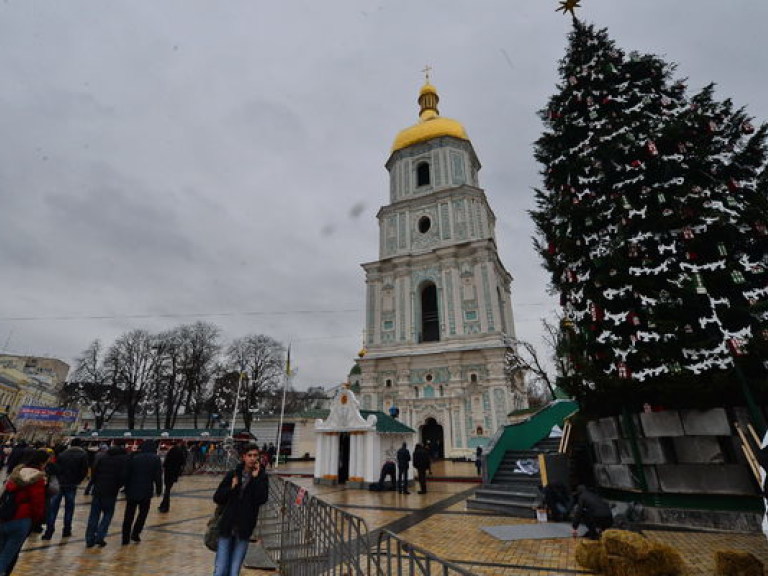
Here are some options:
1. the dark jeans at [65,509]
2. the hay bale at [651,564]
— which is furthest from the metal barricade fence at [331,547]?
the dark jeans at [65,509]

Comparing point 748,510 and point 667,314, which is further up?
point 667,314

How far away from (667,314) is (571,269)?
2.09m

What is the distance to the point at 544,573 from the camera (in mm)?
5070

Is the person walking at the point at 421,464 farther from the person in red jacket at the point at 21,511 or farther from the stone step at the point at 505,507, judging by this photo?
the person in red jacket at the point at 21,511

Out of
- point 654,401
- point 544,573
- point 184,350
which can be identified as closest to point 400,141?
point 184,350

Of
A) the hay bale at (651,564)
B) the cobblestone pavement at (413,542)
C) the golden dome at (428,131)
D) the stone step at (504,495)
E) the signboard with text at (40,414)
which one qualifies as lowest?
the cobblestone pavement at (413,542)

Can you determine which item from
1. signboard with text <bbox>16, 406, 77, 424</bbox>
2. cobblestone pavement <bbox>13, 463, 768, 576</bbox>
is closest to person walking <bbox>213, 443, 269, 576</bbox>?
cobblestone pavement <bbox>13, 463, 768, 576</bbox>

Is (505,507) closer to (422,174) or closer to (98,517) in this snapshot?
(98,517)

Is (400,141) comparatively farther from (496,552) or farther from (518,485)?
(496,552)

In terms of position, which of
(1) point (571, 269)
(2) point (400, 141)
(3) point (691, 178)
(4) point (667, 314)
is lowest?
(4) point (667, 314)

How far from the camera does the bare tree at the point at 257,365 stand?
127ft

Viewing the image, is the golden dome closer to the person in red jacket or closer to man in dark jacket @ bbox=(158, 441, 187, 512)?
man in dark jacket @ bbox=(158, 441, 187, 512)

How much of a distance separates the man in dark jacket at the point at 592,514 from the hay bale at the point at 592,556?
68.6 inches

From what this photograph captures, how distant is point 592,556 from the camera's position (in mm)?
5039
